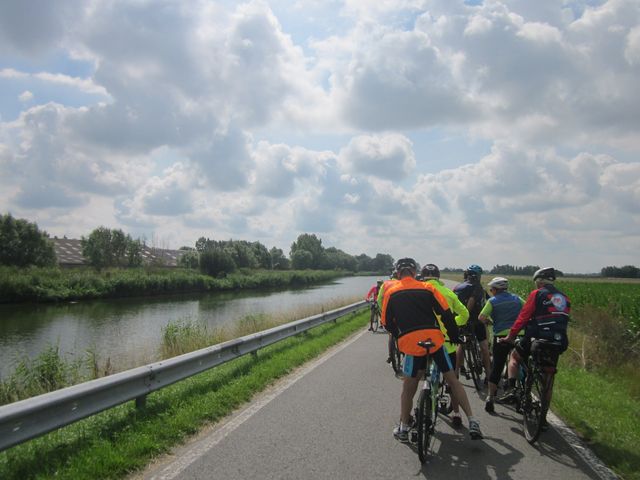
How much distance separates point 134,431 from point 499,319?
4.75 metres

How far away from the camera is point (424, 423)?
453 cm

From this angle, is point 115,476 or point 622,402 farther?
point 622,402

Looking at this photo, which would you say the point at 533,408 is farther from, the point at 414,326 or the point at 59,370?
the point at 59,370

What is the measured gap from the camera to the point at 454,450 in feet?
16.0

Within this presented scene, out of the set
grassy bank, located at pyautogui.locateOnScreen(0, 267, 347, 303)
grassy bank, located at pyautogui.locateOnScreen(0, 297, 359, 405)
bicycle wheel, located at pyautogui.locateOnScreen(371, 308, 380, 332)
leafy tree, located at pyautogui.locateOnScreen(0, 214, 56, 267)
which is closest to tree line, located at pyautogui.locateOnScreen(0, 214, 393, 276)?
leafy tree, located at pyautogui.locateOnScreen(0, 214, 56, 267)

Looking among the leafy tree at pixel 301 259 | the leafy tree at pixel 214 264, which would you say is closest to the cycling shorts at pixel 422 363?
the leafy tree at pixel 214 264

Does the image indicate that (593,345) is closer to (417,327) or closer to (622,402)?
(622,402)

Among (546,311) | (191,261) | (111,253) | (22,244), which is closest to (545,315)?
(546,311)

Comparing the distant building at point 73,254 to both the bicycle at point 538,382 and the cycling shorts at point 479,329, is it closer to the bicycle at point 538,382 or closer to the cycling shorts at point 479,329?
the cycling shorts at point 479,329

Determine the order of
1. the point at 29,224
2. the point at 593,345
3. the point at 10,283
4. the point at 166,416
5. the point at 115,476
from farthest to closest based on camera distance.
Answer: the point at 29,224 → the point at 10,283 → the point at 593,345 → the point at 166,416 → the point at 115,476

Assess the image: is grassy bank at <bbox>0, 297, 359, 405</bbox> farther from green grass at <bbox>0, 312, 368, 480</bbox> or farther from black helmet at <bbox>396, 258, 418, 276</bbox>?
black helmet at <bbox>396, 258, 418, 276</bbox>

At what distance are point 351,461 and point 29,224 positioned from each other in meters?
62.6

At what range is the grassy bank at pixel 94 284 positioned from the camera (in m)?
37.8

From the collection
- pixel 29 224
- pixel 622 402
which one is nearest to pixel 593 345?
pixel 622 402
